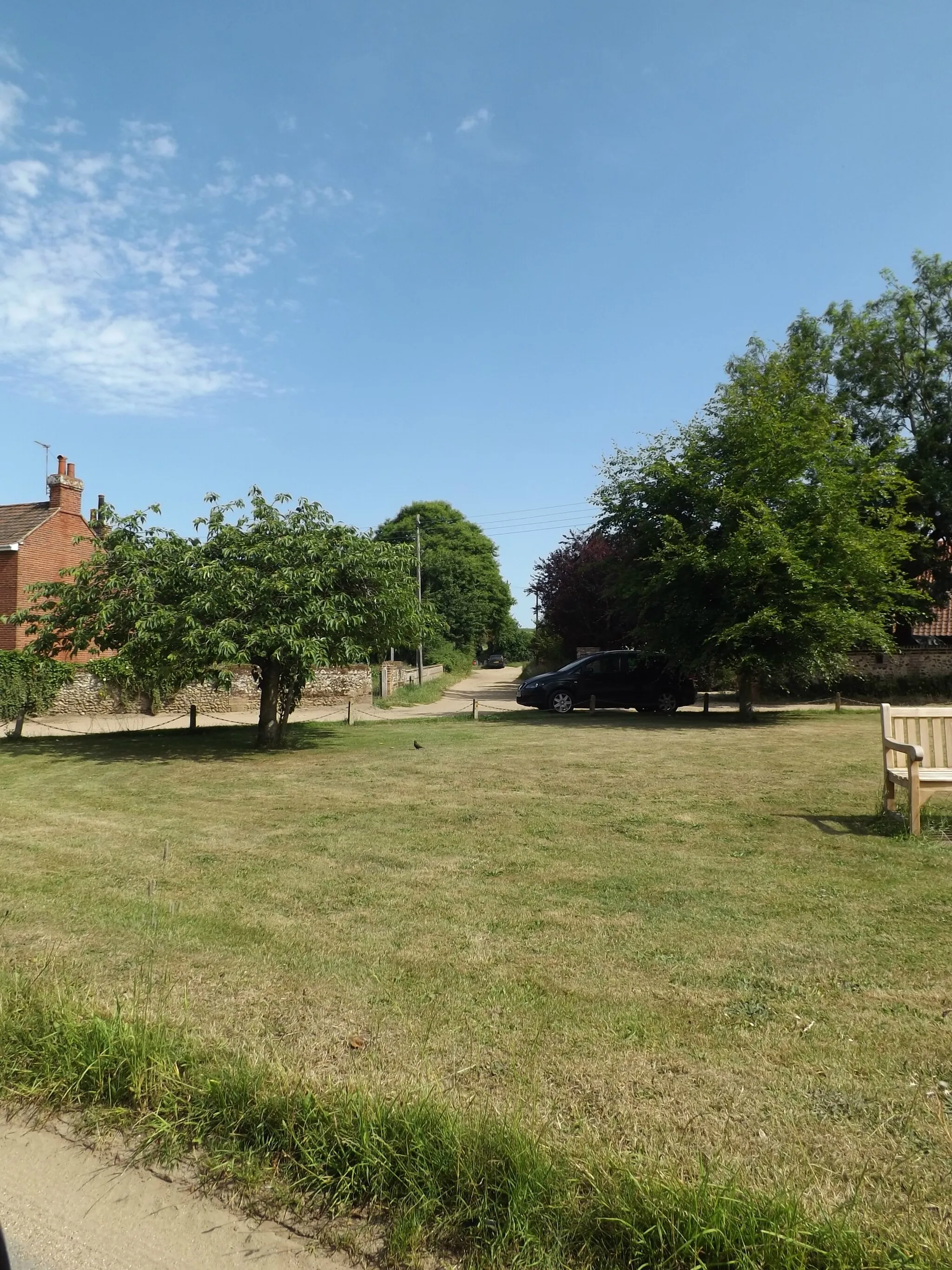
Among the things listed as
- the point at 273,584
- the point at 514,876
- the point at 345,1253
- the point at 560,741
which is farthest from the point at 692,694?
the point at 345,1253

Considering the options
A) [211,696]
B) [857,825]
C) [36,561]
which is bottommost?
[857,825]

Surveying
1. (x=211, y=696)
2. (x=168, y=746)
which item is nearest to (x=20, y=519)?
(x=211, y=696)

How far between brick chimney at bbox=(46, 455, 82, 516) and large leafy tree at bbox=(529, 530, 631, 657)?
20.8m

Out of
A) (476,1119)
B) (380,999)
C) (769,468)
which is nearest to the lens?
(476,1119)

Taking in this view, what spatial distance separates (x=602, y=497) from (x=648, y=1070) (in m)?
19.6

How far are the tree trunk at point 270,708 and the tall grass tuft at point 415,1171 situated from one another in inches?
436

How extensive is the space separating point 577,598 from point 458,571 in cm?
2911

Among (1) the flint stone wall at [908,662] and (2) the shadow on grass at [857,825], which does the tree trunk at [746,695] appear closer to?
(1) the flint stone wall at [908,662]

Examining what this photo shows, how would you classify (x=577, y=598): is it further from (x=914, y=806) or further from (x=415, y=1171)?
(x=415, y=1171)

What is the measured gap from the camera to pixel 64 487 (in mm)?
34031

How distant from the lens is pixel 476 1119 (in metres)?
2.62

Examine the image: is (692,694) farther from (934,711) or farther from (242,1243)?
(242,1243)

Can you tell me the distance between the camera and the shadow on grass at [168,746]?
1320 cm

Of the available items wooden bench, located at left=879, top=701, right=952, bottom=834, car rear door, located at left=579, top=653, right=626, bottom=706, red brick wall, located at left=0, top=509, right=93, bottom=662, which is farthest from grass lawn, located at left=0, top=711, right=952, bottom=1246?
red brick wall, located at left=0, top=509, right=93, bottom=662
